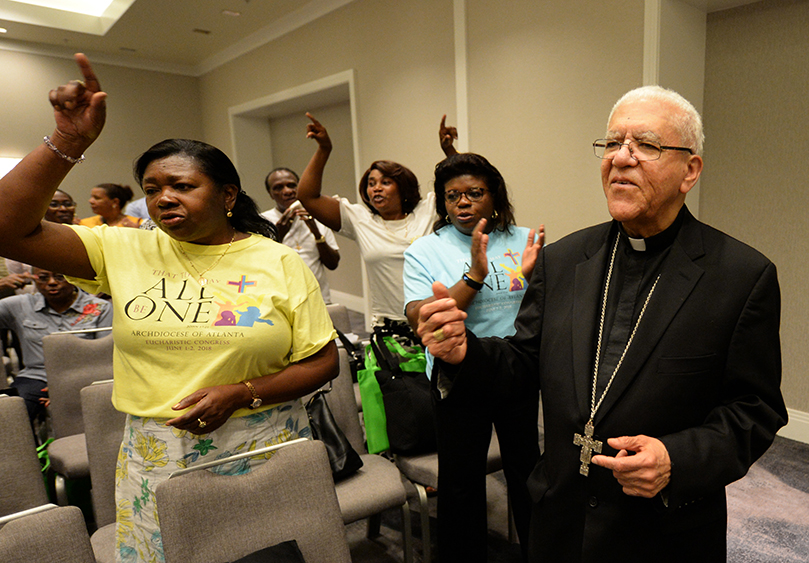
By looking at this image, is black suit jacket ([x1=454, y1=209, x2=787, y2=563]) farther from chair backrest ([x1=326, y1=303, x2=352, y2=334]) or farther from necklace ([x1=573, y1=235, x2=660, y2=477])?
chair backrest ([x1=326, y1=303, x2=352, y2=334])

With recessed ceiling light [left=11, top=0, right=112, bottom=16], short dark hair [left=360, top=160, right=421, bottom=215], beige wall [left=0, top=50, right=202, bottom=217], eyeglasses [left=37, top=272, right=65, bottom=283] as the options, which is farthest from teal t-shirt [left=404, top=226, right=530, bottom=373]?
beige wall [left=0, top=50, right=202, bottom=217]

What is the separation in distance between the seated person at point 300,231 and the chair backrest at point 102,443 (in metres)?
1.63

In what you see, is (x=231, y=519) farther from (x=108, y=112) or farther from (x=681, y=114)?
(x=108, y=112)

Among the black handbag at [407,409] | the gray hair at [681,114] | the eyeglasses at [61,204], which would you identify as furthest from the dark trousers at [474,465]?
the eyeglasses at [61,204]

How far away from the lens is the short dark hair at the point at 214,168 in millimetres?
1342

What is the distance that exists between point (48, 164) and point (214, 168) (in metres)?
0.38

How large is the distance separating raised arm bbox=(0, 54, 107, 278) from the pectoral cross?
4.02 ft

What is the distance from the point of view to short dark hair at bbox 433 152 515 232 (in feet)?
6.10

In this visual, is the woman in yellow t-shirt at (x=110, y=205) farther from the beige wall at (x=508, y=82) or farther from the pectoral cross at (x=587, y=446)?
the pectoral cross at (x=587, y=446)

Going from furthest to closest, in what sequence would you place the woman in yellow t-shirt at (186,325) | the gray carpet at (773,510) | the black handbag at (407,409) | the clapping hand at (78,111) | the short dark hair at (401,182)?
the short dark hair at (401,182) → the gray carpet at (773,510) → the black handbag at (407,409) → the woman in yellow t-shirt at (186,325) → the clapping hand at (78,111)

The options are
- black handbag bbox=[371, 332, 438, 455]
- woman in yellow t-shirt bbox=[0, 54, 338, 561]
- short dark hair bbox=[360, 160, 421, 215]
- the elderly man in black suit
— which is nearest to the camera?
the elderly man in black suit

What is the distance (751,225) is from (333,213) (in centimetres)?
239

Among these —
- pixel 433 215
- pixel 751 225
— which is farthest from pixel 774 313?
pixel 751 225

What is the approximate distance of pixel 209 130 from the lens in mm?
7988
